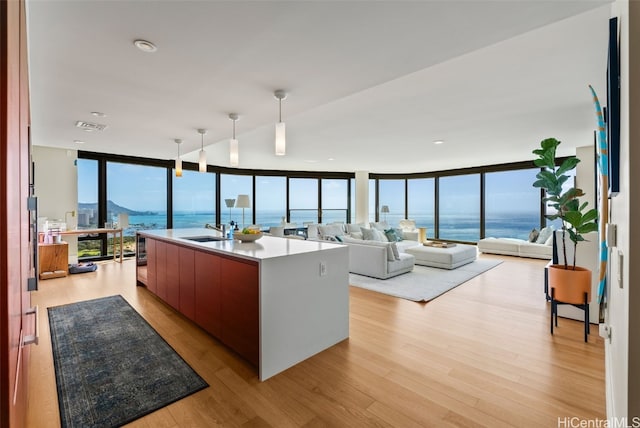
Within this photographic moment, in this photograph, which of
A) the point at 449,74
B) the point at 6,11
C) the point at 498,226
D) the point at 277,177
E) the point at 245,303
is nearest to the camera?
the point at 6,11

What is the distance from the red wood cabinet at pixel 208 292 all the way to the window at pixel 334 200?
7.67 m

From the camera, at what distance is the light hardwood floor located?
187 centimetres

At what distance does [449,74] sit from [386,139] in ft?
8.59

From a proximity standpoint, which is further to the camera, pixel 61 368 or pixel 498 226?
pixel 498 226

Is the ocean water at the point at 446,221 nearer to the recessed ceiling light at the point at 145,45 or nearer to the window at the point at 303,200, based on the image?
the window at the point at 303,200

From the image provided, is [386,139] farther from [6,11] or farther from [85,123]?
[6,11]

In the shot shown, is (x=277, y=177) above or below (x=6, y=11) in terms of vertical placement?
above

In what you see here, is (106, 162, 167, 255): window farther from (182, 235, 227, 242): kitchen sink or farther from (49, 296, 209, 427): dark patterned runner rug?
(49, 296, 209, 427): dark patterned runner rug

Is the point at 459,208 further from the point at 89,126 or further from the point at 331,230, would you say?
the point at 89,126

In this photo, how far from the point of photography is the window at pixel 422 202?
1062 centimetres

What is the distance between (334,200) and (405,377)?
8689 millimetres

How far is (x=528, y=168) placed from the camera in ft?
26.4

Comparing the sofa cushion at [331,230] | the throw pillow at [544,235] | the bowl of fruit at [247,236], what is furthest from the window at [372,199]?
the bowl of fruit at [247,236]

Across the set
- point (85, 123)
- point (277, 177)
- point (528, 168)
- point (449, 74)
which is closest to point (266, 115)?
point (449, 74)
